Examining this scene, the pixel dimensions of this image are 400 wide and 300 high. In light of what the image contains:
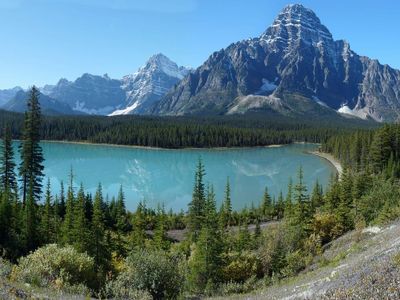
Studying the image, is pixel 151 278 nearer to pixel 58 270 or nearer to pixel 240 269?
pixel 58 270

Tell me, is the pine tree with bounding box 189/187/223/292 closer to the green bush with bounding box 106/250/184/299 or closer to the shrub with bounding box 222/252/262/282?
the shrub with bounding box 222/252/262/282

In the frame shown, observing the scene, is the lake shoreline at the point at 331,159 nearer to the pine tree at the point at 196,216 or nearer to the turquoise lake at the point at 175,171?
the turquoise lake at the point at 175,171

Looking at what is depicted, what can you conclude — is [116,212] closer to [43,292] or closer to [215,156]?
[43,292]

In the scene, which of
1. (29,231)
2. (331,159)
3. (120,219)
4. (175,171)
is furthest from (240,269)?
(331,159)

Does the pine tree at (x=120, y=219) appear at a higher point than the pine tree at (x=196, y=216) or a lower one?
lower

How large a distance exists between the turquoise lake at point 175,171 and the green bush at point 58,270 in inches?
2293

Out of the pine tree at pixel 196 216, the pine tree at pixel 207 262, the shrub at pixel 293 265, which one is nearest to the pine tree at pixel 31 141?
the pine tree at pixel 196 216

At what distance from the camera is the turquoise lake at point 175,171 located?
99.3m

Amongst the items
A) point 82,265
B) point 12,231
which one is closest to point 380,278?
point 82,265

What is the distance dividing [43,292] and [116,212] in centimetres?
5024

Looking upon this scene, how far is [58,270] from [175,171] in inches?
4381

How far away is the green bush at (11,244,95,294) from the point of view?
66.4 feet

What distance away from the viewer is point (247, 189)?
10338 centimetres

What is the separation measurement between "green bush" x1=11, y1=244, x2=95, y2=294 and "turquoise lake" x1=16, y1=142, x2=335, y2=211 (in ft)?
191
